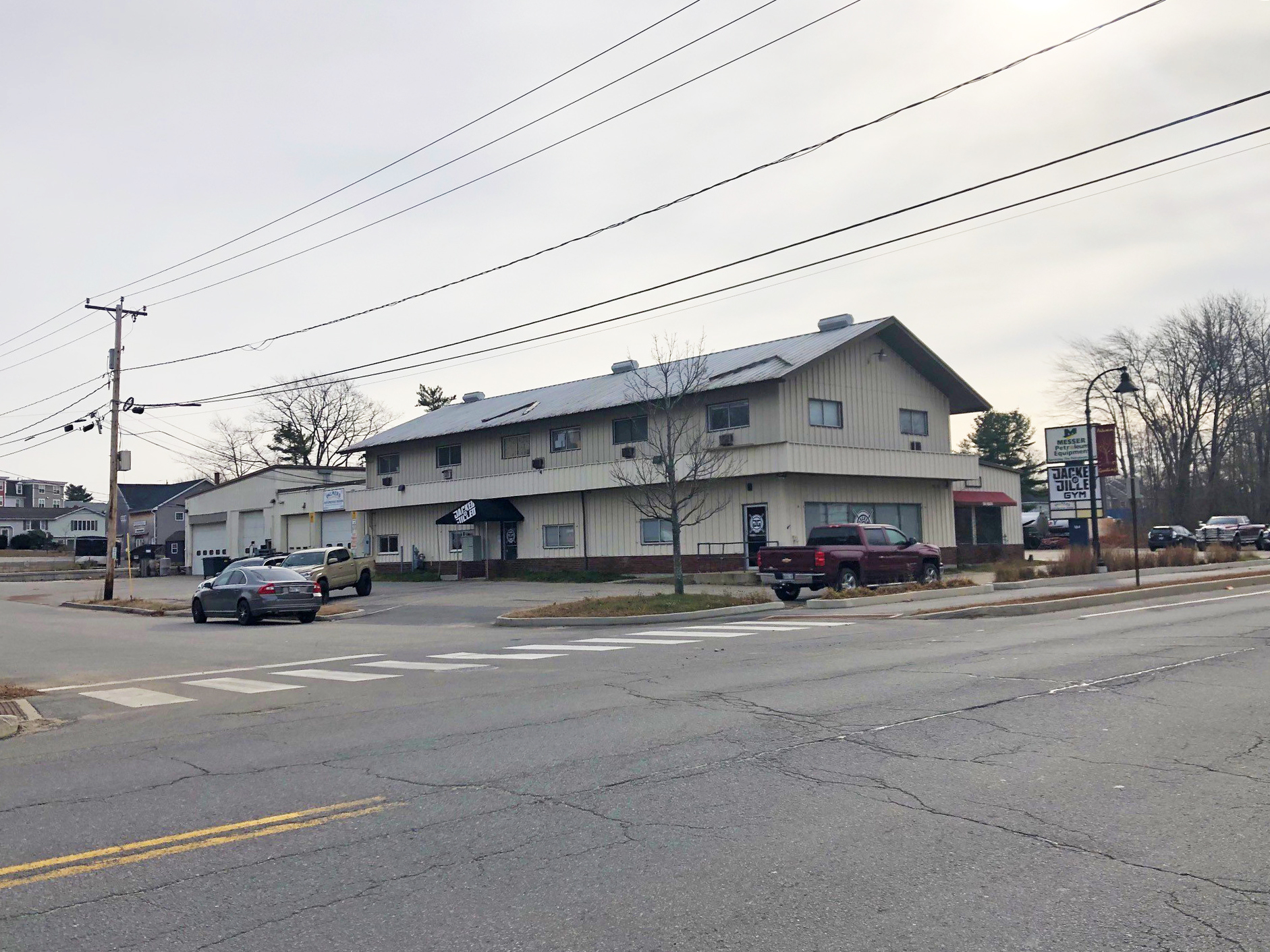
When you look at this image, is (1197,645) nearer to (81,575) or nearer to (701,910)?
(701,910)

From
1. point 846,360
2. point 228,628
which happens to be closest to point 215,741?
point 228,628

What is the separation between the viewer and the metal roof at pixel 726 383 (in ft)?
122

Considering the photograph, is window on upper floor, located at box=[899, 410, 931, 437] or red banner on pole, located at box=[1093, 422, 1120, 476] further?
window on upper floor, located at box=[899, 410, 931, 437]

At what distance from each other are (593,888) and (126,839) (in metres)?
3.00

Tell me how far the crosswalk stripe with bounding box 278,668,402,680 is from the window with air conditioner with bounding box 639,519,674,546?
78.9 feet

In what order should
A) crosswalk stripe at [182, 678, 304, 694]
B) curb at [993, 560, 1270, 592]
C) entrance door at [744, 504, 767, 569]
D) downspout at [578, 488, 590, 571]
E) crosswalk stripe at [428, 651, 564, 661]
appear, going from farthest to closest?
downspout at [578, 488, 590, 571], entrance door at [744, 504, 767, 569], curb at [993, 560, 1270, 592], crosswalk stripe at [428, 651, 564, 661], crosswalk stripe at [182, 678, 304, 694]

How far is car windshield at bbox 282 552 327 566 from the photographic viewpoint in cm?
3541

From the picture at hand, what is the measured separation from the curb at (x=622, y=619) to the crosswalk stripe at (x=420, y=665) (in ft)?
22.9

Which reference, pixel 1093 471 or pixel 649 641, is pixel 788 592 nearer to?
pixel 649 641

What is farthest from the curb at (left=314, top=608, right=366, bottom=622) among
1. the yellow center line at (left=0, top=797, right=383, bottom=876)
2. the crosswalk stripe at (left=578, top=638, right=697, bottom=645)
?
the yellow center line at (left=0, top=797, right=383, bottom=876)

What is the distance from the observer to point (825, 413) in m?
38.1

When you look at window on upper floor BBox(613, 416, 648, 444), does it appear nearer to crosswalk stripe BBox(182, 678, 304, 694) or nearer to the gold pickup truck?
the gold pickup truck

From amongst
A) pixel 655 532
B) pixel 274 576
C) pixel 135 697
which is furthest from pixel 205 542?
pixel 135 697

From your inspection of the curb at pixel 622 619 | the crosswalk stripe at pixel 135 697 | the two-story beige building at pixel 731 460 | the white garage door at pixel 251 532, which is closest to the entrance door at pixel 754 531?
the two-story beige building at pixel 731 460
